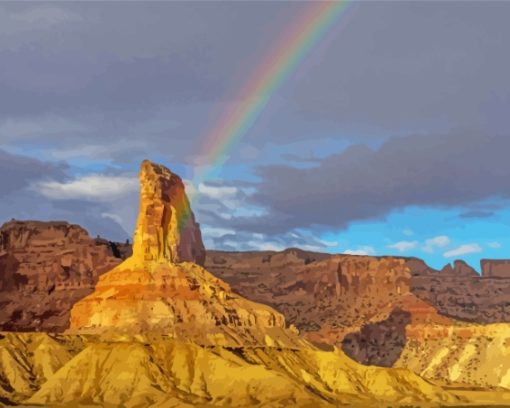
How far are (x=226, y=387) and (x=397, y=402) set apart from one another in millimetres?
28510

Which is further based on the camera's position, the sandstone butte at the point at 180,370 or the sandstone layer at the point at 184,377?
the sandstone butte at the point at 180,370

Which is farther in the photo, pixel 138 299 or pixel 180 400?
pixel 138 299

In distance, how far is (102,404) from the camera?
522 ft

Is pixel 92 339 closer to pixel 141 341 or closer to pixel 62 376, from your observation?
pixel 141 341

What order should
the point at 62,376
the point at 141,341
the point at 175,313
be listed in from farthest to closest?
the point at 175,313 → the point at 141,341 → the point at 62,376

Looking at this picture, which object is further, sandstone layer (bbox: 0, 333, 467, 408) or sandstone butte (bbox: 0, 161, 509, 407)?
sandstone butte (bbox: 0, 161, 509, 407)

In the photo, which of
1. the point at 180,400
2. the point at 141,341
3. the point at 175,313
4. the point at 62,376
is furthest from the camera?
the point at 175,313

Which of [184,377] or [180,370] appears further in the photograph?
[180,370]

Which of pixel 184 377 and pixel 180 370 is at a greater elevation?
pixel 180 370

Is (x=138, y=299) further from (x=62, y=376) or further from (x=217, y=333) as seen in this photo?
(x=62, y=376)

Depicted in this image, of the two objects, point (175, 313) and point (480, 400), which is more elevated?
point (175, 313)

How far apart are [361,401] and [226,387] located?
72.2 ft

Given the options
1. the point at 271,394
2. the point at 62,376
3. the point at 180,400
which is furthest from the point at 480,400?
the point at 62,376

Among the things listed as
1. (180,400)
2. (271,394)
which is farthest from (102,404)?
(271,394)
